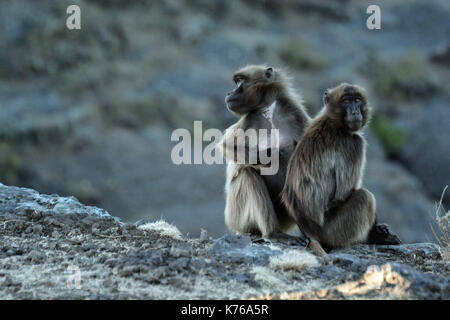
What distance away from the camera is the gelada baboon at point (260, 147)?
7531 mm

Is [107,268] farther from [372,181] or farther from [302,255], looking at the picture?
[372,181]

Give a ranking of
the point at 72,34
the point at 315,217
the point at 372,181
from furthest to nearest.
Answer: the point at 72,34, the point at 372,181, the point at 315,217

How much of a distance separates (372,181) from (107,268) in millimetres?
19351

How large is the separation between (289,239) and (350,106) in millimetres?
1605

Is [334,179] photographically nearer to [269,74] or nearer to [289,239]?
[289,239]

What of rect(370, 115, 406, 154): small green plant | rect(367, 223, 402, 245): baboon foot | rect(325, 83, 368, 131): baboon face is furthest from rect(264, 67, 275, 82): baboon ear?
rect(370, 115, 406, 154): small green plant

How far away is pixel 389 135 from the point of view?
88.7ft

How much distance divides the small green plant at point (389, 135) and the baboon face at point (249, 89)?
1929cm

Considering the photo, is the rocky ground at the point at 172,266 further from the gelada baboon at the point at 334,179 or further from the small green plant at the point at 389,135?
the small green plant at the point at 389,135

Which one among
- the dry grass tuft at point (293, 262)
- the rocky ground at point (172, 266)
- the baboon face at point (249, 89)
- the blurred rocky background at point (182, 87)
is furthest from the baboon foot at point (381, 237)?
the blurred rocky background at point (182, 87)

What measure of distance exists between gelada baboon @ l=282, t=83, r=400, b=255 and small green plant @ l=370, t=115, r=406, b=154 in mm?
20219

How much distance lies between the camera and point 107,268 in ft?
18.4

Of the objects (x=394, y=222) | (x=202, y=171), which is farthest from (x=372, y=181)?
(x=202, y=171)

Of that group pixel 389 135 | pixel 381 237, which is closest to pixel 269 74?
pixel 381 237
